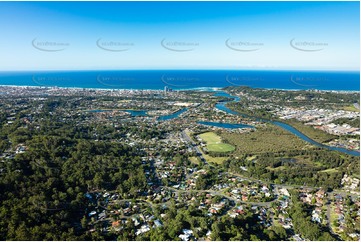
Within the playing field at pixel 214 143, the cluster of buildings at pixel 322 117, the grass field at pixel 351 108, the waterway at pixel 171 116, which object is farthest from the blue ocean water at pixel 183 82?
the playing field at pixel 214 143

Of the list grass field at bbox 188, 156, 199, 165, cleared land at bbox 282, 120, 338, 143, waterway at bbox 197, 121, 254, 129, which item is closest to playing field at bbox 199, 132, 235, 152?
grass field at bbox 188, 156, 199, 165

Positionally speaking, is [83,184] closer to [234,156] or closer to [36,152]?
[36,152]

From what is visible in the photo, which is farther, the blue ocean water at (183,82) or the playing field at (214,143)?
the blue ocean water at (183,82)

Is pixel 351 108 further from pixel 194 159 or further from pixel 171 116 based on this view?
pixel 194 159

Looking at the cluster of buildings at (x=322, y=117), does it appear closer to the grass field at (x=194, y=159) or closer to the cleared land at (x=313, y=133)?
the cleared land at (x=313, y=133)

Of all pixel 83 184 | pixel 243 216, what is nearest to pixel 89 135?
pixel 83 184

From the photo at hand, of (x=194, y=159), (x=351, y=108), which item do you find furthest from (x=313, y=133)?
(x=351, y=108)
